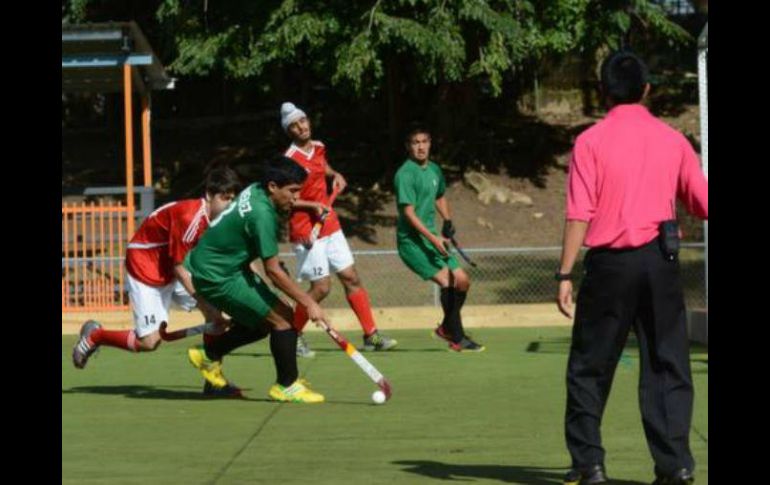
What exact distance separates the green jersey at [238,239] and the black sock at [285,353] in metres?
0.47

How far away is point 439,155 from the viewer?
29.6 meters

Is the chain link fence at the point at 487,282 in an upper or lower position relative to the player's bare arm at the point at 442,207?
lower

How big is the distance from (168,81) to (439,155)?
723 centimetres

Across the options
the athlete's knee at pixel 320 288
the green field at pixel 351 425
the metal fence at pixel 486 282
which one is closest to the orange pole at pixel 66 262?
the metal fence at pixel 486 282

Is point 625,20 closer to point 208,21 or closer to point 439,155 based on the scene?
point 439,155

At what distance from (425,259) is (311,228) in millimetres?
1100

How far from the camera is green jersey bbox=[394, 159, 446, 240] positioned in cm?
1461

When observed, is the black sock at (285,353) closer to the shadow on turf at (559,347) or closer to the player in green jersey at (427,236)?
the player in green jersey at (427,236)

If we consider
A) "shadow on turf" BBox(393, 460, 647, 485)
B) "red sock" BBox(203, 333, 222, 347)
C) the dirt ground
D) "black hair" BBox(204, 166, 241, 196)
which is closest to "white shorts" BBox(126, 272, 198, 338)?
"red sock" BBox(203, 333, 222, 347)

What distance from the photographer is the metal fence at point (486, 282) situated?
71.2ft

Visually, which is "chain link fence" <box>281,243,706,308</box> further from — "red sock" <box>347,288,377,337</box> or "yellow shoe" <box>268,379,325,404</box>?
"yellow shoe" <box>268,379,325,404</box>

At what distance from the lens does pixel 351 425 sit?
32.2ft

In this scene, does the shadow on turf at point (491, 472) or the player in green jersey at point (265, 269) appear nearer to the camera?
the shadow on turf at point (491, 472)
